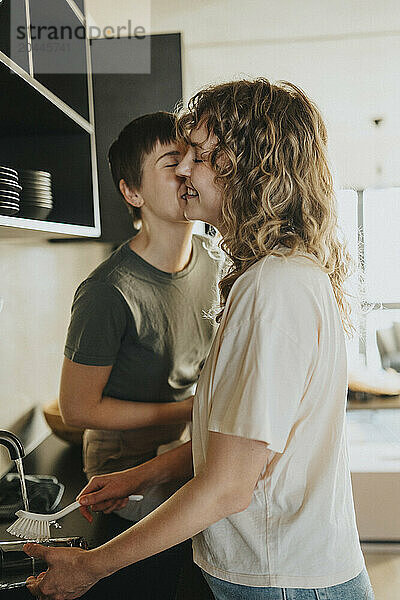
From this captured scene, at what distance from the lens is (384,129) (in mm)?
1934

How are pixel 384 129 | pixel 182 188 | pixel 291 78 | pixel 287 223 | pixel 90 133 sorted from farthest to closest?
pixel 384 129 < pixel 291 78 < pixel 90 133 < pixel 182 188 < pixel 287 223

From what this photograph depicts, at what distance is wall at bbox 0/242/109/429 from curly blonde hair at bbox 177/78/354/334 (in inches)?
30.5

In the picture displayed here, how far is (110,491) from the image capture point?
133cm

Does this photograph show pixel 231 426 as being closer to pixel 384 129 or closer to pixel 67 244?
pixel 67 244

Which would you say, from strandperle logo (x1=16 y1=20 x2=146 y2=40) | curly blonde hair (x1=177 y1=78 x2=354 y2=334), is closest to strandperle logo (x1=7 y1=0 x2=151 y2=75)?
strandperle logo (x1=16 y1=20 x2=146 y2=40)

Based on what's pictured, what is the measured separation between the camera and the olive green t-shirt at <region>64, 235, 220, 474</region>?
1.48 meters

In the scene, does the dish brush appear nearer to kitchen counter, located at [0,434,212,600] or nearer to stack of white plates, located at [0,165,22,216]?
kitchen counter, located at [0,434,212,600]

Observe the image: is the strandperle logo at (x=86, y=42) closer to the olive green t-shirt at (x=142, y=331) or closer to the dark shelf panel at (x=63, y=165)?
the dark shelf panel at (x=63, y=165)

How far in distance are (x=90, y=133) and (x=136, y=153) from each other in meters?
0.20

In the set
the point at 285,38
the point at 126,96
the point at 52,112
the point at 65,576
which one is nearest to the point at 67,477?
the point at 65,576

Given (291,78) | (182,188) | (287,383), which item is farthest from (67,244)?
(287,383)

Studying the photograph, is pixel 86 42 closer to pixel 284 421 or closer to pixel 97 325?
pixel 97 325

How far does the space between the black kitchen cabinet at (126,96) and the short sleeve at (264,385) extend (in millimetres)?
993

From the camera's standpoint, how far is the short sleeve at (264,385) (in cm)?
82
